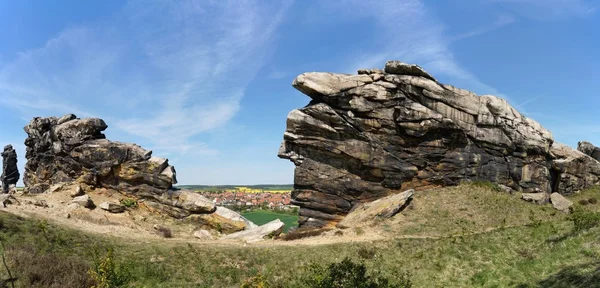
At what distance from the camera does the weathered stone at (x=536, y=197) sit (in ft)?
137

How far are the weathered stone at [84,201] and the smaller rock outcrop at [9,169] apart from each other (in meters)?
32.1

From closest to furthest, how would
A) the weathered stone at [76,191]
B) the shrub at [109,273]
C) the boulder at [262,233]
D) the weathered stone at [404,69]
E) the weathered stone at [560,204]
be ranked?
the shrub at [109,273]
the boulder at [262,233]
the weathered stone at [560,204]
the weathered stone at [404,69]
the weathered stone at [76,191]

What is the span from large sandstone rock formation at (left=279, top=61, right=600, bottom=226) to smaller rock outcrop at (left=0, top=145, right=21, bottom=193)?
56804mm

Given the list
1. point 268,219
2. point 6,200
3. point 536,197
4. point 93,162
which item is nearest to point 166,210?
point 93,162

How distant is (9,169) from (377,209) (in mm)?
69977

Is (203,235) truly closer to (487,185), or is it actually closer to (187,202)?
(187,202)

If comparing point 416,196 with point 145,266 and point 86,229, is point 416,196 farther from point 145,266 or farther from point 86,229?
point 86,229

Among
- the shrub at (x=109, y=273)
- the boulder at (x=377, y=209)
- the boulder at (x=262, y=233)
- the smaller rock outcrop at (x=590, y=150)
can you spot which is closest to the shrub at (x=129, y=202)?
the boulder at (x=262, y=233)

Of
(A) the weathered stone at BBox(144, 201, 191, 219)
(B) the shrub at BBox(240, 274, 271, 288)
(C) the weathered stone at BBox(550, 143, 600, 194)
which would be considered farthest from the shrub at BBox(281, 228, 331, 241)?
(C) the weathered stone at BBox(550, 143, 600, 194)

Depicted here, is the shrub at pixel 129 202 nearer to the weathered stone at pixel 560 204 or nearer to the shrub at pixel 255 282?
the shrub at pixel 255 282

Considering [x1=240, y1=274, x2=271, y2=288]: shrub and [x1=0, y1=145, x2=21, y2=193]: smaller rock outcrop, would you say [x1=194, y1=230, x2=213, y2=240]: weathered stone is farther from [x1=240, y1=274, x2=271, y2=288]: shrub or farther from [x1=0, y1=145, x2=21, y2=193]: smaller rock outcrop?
[x1=0, y1=145, x2=21, y2=193]: smaller rock outcrop

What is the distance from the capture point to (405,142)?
151 ft

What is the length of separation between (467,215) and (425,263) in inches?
562

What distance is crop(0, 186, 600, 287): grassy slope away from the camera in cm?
2139
